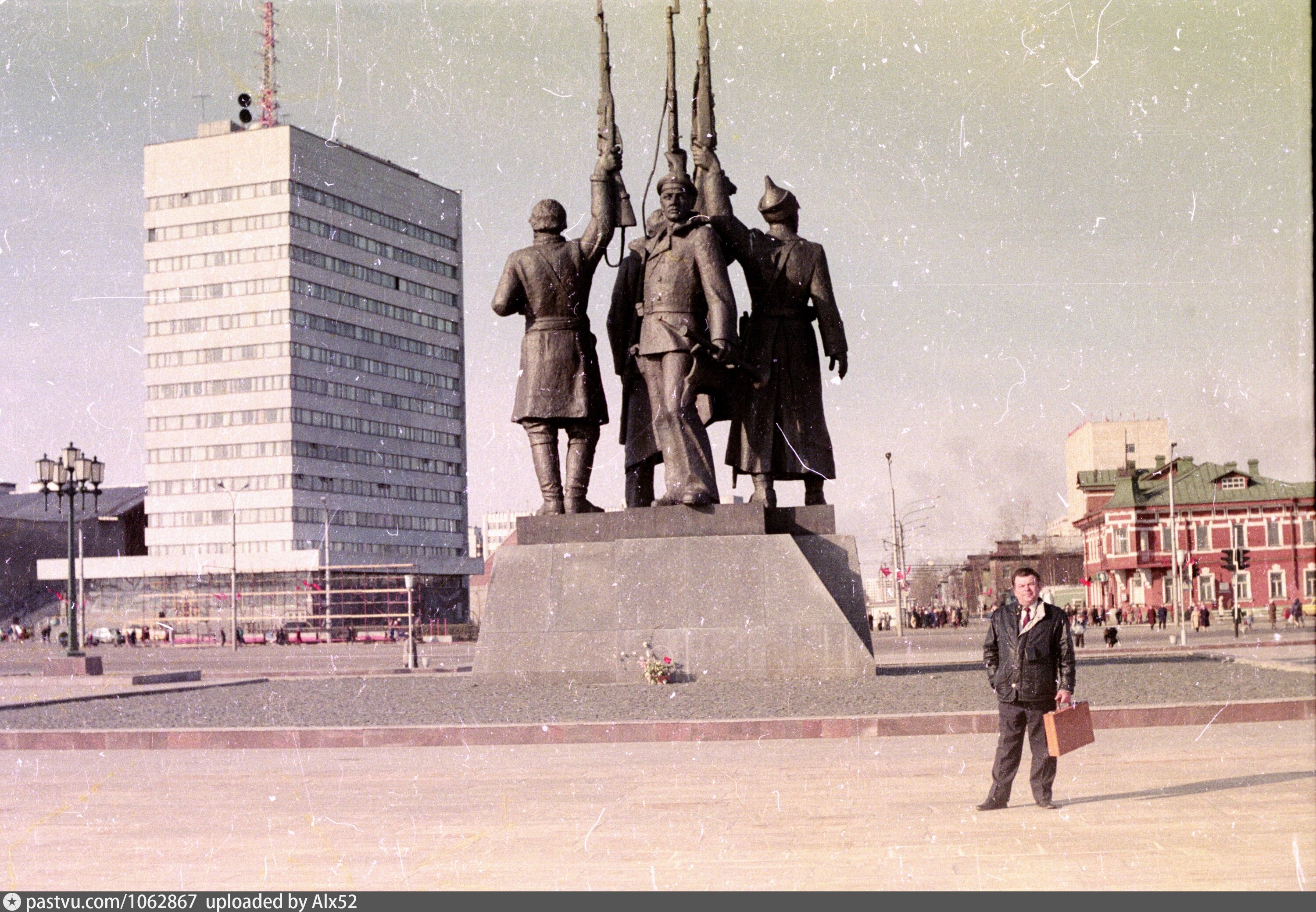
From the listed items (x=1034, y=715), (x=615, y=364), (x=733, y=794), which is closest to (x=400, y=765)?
(x=733, y=794)

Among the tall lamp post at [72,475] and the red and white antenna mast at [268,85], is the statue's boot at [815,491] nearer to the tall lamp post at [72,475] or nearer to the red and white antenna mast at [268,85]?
the tall lamp post at [72,475]

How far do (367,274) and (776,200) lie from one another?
96.8 m

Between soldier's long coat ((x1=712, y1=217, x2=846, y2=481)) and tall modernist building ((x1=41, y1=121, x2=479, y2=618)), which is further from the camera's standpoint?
tall modernist building ((x1=41, y1=121, x2=479, y2=618))

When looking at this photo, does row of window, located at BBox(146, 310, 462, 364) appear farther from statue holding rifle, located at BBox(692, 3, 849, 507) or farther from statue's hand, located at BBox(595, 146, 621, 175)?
statue holding rifle, located at BBox(692, 3, 849, 507)

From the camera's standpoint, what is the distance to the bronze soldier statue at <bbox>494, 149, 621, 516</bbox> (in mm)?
19156

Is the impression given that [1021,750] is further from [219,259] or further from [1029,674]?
[219,259]

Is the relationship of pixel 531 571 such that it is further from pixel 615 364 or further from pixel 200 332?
pixel 200 332

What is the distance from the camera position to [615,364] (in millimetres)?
19719

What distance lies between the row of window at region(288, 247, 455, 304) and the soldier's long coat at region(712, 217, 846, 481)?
92.7m

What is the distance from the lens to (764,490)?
19156 millimetres

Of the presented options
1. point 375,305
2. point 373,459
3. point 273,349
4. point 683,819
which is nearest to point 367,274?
point 375,305

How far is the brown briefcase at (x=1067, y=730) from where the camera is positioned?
8.63 m

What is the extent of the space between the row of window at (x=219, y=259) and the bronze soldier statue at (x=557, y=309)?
302 feet

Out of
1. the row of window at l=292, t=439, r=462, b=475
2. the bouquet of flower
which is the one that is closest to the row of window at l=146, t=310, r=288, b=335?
the row of window at l=292, t=439, r=462, b=475
